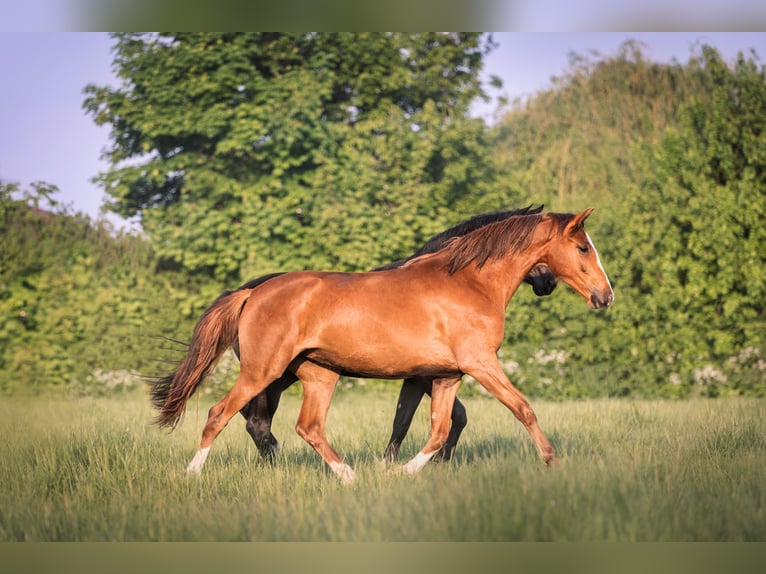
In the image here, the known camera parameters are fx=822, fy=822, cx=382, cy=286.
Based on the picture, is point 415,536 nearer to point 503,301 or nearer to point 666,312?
point 503,301

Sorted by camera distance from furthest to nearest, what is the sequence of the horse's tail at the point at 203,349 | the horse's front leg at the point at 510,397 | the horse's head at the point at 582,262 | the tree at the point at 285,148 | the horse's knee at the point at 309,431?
the tree at the point at 285,148, the horse's tail at the point at 203,349, the horse's knee at the point at 309,431, the horse's head at the point at 582,262, the horse's front leg at the point at 510,397

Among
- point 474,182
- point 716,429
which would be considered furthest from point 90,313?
point 716,429

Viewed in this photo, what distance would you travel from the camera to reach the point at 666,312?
11500mm

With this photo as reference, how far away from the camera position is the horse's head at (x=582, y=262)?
5918 millimetres

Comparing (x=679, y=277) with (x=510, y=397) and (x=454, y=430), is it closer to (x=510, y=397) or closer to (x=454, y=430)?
(x=454, y=430)

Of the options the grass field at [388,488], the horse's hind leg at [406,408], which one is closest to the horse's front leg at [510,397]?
the grass field at [388,488]

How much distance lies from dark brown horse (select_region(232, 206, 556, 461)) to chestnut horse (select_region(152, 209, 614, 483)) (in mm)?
228

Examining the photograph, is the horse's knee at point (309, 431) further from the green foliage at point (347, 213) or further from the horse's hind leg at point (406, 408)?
the green foliage at point (347, 213)

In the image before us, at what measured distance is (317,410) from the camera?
6.10 metres

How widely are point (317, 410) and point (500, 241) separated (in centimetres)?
184

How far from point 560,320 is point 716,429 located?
459 centimetres

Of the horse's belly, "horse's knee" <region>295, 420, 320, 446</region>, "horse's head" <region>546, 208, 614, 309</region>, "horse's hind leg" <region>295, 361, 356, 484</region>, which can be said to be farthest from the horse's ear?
"horse's knee" <region>295, 420, 320, 446</region>

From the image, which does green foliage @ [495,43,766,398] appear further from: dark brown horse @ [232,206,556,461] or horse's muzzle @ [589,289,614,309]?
horse's muzzle @ [589,289,614,309]

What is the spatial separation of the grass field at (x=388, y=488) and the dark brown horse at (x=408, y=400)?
0.19m
